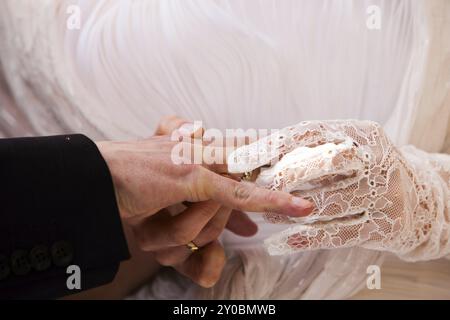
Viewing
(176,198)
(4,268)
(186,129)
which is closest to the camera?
(4,268)

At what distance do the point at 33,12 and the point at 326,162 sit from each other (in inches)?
25.2

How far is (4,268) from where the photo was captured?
2.45 ft

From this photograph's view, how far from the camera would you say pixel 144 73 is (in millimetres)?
1052

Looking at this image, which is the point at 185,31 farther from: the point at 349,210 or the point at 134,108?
the point at 349,210

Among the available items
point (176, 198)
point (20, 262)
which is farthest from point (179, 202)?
point (20, 262)

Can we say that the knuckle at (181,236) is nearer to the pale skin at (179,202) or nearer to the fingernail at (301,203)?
the pale skin at (179,202)

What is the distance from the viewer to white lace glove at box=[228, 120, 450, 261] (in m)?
0.77

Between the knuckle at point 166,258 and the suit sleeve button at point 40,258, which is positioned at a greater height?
the suit sleeve button at point 40,258

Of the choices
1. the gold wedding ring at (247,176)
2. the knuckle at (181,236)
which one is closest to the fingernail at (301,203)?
the gold wedding ring at (247,176)

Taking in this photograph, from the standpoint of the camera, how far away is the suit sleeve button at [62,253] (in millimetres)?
775

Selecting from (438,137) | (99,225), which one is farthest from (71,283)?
(438,137)

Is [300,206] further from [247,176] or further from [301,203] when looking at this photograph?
[247,176]

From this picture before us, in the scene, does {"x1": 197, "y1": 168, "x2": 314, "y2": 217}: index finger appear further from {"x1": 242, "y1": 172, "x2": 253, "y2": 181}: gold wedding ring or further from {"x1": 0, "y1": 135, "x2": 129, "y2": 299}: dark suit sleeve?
{"x1": 0, "y1": 135, "x2": 129, "y2": 299}: dark suit sleeve

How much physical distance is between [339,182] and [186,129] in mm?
331
